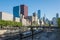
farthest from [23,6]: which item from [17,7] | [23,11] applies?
[17,7]

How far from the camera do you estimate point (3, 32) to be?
68.8m

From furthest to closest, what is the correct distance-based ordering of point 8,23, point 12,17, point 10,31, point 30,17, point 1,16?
point 30,17, point 12,17, point 1,16, point 8,23, point 10,31

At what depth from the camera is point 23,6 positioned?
178m

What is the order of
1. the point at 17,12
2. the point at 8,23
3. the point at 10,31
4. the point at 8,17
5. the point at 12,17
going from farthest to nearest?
the point at 17,12 < the point at 12,17 < the point at 8,17 < the point at 8,23 < the point at 10,31

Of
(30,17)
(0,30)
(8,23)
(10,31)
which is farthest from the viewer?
(30,17)

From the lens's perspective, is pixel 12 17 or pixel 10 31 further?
pixel 12 17

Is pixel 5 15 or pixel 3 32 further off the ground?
pixel 5 15

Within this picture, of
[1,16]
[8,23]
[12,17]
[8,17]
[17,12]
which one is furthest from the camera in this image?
[17,12]

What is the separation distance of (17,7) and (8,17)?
741 inches

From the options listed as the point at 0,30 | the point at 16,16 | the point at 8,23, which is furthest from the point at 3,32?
the point at 16,16

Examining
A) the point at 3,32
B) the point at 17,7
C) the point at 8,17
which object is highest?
the point at 17,7

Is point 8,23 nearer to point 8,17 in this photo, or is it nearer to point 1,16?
point 1,16

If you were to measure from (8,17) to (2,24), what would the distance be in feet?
101

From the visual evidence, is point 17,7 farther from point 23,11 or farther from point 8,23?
point 23,11
